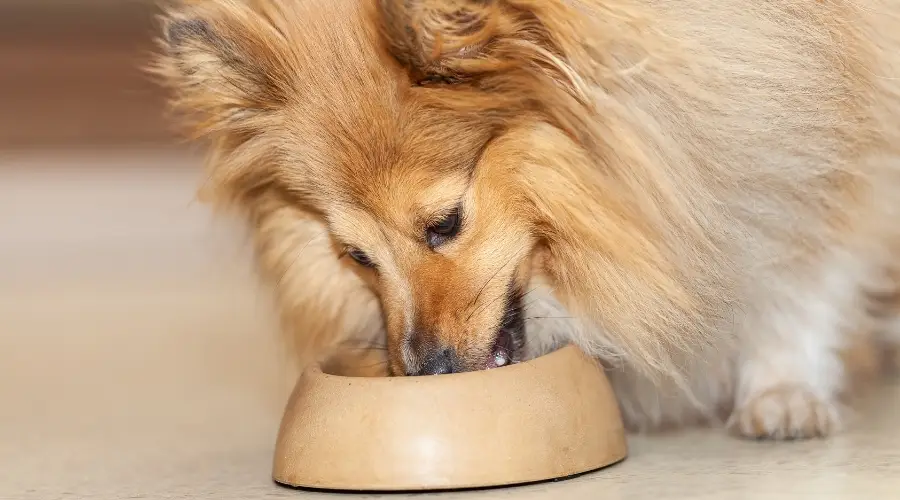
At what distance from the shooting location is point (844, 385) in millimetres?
2781

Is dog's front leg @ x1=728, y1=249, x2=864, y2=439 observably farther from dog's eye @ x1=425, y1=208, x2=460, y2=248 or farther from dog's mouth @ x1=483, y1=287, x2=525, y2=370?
dog's eye @ x1=425, y1=208, x2=460, y2=248

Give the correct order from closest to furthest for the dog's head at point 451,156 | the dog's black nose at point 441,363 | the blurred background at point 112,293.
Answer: the dog's head at point 451,156, the dog's black nose at point 441,363, the blurred background at point 112,293

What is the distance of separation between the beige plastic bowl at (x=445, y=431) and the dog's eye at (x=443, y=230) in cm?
32

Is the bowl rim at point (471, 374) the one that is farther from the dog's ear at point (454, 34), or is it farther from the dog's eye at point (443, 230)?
the dog's ear at point (454, 34)

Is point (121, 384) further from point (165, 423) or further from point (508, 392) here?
point (508, 392)

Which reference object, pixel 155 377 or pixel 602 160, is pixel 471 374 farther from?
pixel 155 377

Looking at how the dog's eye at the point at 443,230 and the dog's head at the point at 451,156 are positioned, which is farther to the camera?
the dog's eye at the point at 443,230

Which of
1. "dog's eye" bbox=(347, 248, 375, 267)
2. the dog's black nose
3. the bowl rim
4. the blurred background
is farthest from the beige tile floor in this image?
"dog's eye" bbox=(347, 248, 375, 267)

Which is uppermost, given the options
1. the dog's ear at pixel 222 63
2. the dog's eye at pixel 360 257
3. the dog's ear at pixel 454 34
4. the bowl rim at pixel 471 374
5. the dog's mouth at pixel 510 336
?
the dog's ear at pixel 222 63

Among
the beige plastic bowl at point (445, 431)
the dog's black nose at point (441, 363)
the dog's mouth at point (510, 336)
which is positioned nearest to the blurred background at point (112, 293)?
the beige plastic bowl at point (445, 431)

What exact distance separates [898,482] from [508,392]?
2.14 ft

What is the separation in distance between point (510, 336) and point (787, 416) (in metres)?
0.58

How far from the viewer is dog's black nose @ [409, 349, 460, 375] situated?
7.81 ft

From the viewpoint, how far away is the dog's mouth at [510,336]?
8.11 ft
